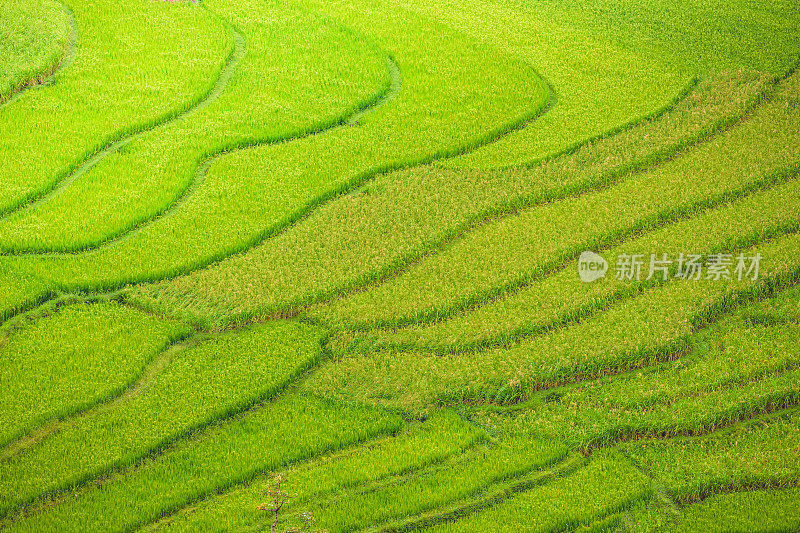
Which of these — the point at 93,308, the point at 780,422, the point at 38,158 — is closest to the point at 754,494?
the point at 780,422

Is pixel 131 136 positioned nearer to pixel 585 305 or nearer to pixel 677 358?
pixel 585 305

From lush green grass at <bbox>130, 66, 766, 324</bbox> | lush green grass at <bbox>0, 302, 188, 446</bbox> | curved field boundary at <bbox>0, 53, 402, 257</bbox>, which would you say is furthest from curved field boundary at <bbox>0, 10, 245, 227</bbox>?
lush green grass at <bbox>130, 66, 766, 324</bbox>

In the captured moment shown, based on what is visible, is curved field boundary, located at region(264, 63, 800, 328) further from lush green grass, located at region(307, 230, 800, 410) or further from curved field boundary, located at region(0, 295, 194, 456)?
curved field boundary, located at region(0, 295, 194, 456)

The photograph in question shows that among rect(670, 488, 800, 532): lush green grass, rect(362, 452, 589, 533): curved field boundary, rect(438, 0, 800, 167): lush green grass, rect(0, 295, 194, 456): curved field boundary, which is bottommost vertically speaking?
rect(0, 295, 194, 456): curved field boundary

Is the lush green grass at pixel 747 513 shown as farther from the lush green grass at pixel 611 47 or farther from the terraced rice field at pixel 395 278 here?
the lush green grass at pixel 611 47

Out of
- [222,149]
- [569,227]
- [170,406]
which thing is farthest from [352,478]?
[222,149]

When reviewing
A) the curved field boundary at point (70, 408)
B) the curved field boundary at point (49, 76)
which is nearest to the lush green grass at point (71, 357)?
the curved field boundary at point (70, 408)

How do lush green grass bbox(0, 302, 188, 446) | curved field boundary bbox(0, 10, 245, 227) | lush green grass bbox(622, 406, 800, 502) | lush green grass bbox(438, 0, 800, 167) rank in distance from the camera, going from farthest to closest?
lush green grass bbox(438, 0, 800, 167) < curved field boundary bbox(0, 10, 245, 227) < lush green grass bbox(0, 302, 188, 446) < lush green grass bbox(622, 406, 800, 502)
